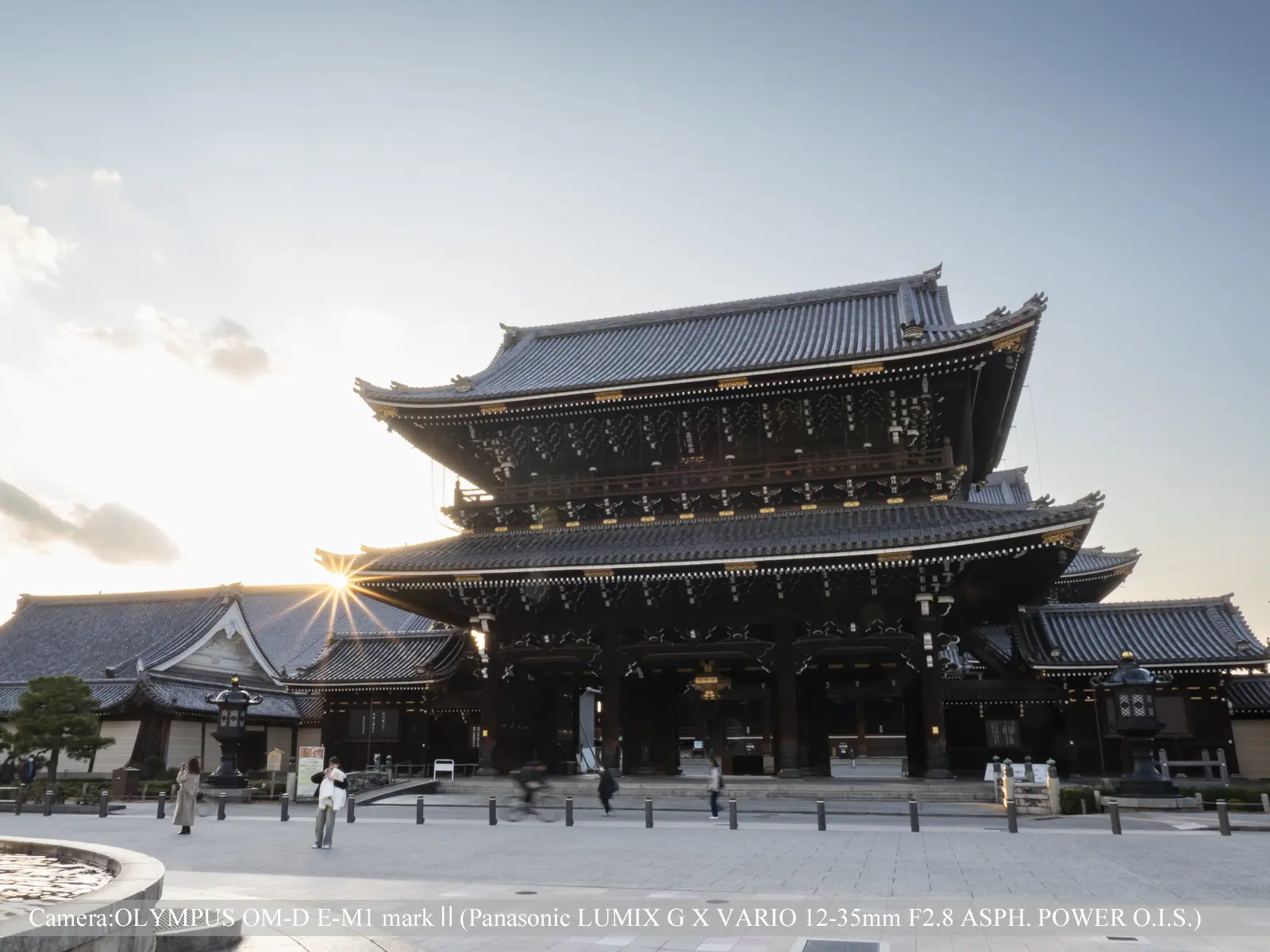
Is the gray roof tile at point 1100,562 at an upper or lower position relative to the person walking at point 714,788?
upper

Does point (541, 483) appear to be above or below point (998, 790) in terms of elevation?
above

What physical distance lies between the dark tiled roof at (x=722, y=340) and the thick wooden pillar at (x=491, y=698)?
28.2 ft

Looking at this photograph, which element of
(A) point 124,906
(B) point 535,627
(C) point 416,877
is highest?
(B) point 535,627

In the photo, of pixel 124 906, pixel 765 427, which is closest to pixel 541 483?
pixel 765 427

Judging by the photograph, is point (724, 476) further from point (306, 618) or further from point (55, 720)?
point (306, 618)

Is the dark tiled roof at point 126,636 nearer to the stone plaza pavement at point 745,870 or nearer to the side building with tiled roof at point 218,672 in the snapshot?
the side building with tiled roof at point 218,672

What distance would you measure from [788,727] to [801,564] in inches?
217

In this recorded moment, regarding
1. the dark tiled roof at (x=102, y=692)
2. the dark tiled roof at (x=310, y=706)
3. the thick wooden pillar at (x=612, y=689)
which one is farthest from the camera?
the dark tiled roof at (x=310, y=706)

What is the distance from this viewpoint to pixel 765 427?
97.8ft

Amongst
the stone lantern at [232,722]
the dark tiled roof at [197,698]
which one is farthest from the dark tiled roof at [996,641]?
the dark tiled roof at [197,698]

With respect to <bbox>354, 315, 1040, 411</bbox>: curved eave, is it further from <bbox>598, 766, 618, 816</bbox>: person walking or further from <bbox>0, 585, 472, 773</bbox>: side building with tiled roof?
<bbox>598, 766, 618, 816</bbox>: person walking

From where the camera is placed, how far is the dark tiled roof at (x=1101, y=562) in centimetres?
3897

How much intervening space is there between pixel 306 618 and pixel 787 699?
43034 millimetres

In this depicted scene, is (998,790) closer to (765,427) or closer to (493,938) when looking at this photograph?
(765,427)
